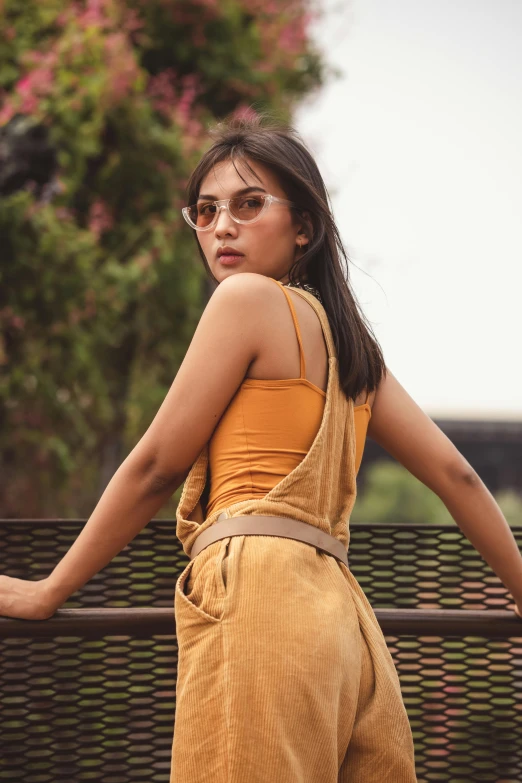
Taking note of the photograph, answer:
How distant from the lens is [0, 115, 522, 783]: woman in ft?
3.46

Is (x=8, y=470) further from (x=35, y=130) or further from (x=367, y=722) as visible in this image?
(x=367, y=722)

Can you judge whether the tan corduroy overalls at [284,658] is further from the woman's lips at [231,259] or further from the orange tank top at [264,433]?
the woman's lips at [231,259]

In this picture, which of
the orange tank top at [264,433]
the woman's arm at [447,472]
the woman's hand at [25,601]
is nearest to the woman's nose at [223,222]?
the orange tank top at [264,433]

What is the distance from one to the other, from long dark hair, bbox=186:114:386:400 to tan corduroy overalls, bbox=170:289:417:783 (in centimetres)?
12

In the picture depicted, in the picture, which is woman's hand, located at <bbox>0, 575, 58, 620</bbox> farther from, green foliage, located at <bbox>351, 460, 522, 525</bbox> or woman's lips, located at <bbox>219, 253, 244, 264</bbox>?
green foliage, located at <bbox>351, 460, 522, 525</bbox>

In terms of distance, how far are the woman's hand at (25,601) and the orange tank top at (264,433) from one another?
0.31 metres

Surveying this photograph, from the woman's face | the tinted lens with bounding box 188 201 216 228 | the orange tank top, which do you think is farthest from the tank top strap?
the tinted lens with bounding box 188 201 216 228

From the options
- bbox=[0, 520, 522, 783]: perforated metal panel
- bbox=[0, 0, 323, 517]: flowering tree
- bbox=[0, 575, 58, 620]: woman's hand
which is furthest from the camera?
bbox=[0, 0, 323, 517]: flowering tree

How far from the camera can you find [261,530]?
112cm

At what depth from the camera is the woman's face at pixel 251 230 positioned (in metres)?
1.32

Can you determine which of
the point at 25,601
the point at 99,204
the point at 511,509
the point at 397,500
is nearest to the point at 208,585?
the point at 25,601

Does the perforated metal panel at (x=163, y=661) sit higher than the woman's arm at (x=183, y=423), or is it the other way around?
the woman's arm at (x=183, y=423)

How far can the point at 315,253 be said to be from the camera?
136 centimetres

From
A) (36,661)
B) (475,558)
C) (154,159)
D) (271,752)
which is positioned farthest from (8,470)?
(271,752)
